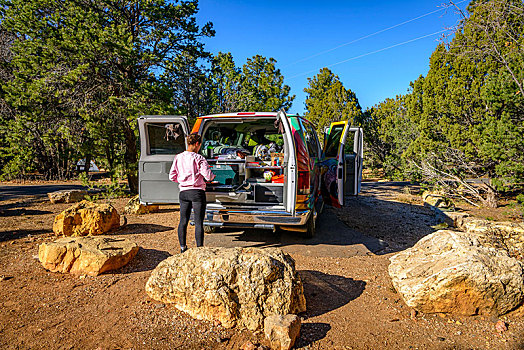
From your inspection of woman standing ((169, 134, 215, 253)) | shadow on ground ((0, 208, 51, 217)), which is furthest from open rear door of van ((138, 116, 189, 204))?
shadow on ground ((0, 208, 51, 217))

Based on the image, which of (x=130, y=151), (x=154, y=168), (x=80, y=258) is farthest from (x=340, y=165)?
(x=130, y=151)

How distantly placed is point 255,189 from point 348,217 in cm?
350

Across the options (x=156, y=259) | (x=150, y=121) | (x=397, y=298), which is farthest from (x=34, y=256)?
(x=397, y=298)

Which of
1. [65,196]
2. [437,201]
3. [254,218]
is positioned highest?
[254,218]

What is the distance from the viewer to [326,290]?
3.54 m

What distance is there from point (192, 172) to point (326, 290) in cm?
216

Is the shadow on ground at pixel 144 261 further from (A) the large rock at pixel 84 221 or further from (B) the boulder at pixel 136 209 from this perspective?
(B) the boulder at pixel 136 209

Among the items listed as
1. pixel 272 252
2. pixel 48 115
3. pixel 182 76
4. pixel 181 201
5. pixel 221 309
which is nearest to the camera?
pixel 221 309

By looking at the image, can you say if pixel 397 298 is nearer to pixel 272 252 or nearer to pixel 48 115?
pixel 272 252

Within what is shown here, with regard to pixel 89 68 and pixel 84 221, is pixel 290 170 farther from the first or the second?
pixel 89 68

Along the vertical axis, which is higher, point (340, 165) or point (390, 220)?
point (340, 165)

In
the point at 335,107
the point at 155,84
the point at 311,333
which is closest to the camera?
the point at 311,333

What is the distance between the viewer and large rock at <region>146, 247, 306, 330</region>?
2.79 metres

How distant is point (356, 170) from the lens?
21.8 feet
